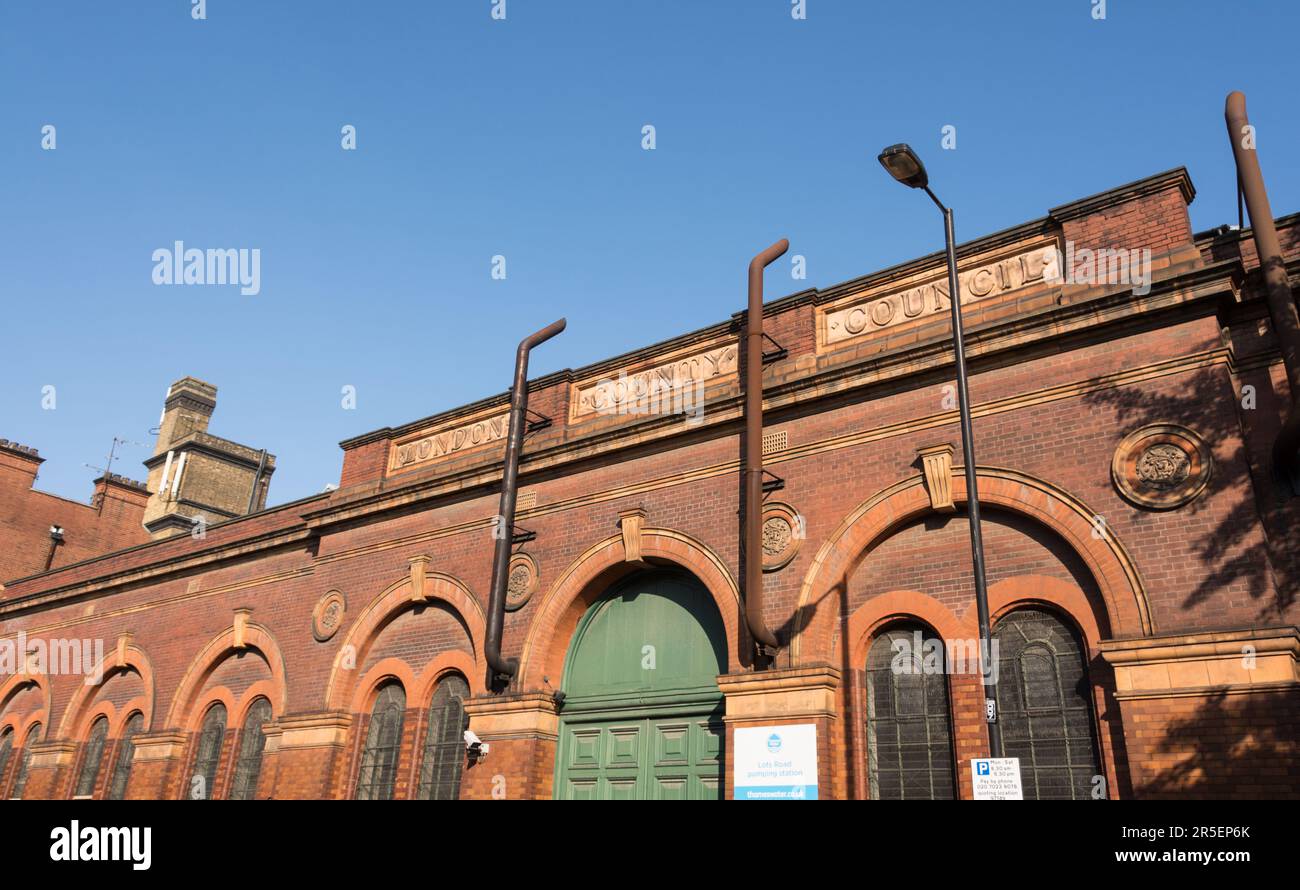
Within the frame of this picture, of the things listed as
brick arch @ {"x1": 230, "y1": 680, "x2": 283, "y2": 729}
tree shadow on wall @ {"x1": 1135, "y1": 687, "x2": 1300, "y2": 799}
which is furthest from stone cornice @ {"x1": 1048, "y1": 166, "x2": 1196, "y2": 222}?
brick arch @ {"x1": 230, "y1": 680, "x2": 283, "y2": 729}

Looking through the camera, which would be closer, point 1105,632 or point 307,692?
point 1105,632

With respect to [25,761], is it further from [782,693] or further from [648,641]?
[782,693]

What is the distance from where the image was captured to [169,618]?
22406mm

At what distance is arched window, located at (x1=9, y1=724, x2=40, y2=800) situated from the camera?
24.6 meters

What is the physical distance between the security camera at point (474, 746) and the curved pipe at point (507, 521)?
787mm

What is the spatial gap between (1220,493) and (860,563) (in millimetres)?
4078

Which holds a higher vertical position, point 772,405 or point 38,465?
point 38,465

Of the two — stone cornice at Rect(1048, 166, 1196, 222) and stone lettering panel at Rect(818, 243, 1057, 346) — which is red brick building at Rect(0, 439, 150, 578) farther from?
stone cornice at Rect(1048, 166, 1196, 222)

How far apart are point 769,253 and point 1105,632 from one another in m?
6.85

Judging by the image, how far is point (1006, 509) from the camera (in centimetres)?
1147

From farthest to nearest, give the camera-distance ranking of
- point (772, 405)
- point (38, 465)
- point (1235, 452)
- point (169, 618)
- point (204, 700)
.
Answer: point (38, 465) < point (169, 618) < point (204, 700) < point (772, 405) < point (1235, 452)
